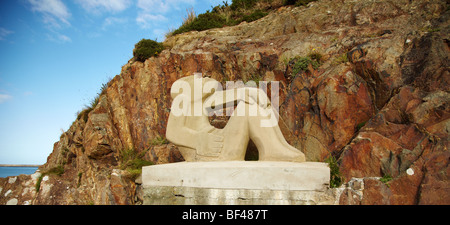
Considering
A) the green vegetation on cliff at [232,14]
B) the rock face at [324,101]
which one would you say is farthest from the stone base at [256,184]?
the green vegetation on cliff at [232,14]

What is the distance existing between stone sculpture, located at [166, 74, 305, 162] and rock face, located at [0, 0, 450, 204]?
1563 millimetres

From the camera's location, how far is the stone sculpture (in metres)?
6.01

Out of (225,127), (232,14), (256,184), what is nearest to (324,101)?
(225,127)

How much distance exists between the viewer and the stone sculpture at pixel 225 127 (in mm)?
6008

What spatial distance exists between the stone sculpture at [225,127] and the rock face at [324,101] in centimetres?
156

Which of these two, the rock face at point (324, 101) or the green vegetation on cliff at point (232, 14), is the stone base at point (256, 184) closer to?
the rock face at point (324, 101)

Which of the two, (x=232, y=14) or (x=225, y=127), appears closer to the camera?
(x=225, y=127)

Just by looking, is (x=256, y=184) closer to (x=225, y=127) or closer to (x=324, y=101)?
(x=225, y=127)

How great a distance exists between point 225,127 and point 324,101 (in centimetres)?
264

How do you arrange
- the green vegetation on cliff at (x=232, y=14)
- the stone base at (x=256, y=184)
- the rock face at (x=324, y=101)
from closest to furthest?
the stone base at (x=256, y=184)
the rock face at (x=324, y=101)
the green vegetation on cliff at (x=232, y=14)

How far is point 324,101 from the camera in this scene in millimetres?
7473

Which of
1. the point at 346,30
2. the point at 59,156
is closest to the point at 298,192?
the point at 346,30

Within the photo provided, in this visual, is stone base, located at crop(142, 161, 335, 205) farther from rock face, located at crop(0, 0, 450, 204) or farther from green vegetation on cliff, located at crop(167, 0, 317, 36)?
green vegetation on cliff, located at crop(167, 0, 317, 36)
